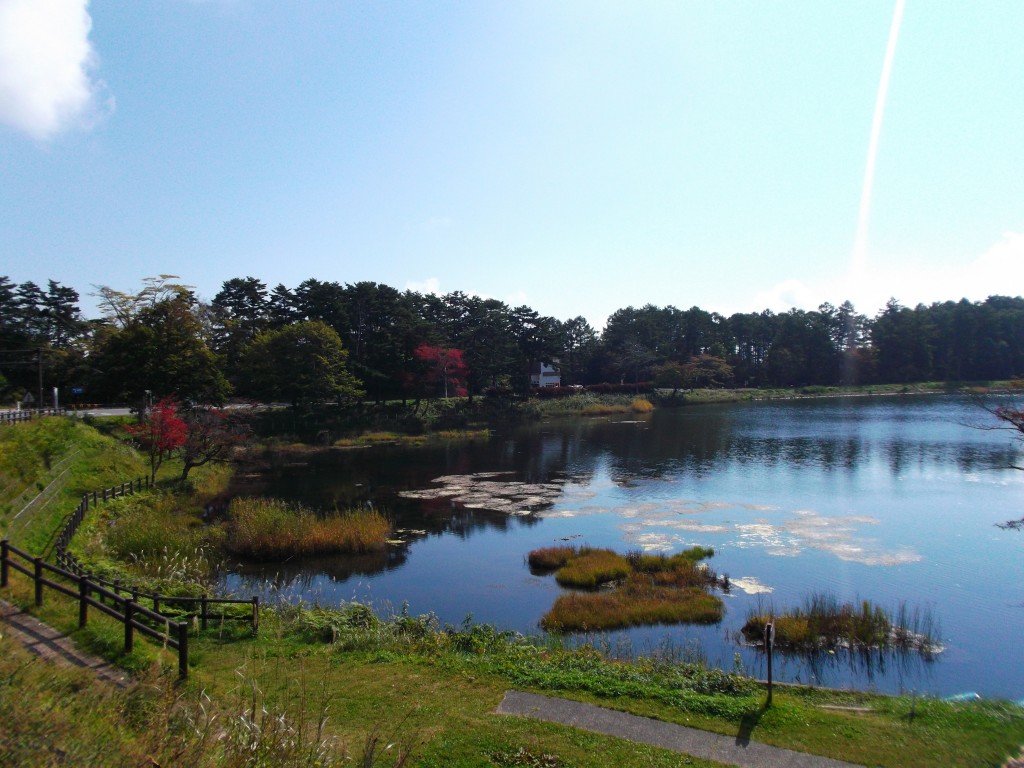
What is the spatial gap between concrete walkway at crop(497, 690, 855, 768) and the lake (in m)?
4.73

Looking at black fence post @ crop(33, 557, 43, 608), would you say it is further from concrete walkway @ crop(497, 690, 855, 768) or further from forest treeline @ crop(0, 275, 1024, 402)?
forest treeline @ crop(0, 275, 1024, 402)

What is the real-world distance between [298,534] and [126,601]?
14.1 metres

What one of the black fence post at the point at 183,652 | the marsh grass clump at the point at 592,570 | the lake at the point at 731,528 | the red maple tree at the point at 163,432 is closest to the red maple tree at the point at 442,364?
the lake at the point at 731,528

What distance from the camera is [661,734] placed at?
826cm

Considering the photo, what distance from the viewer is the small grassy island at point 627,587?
51.0 ft

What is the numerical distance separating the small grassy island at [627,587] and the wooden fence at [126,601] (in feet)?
25.0

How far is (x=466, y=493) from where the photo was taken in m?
32.8

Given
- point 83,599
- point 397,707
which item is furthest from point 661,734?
point 83,599

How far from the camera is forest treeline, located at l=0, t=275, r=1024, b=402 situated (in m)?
42.8

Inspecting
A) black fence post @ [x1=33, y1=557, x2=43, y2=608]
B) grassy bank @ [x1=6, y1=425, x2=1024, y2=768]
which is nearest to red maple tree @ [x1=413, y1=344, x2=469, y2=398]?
grassy bank @ [x1=6, y1=425, x2=1024, y2=768]

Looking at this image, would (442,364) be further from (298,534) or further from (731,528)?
(731,528)

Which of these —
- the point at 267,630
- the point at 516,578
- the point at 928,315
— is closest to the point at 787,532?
the point at 516,578

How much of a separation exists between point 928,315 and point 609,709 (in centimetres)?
10793

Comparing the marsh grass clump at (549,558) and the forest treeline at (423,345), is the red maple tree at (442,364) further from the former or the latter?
the marsh grass clump at (549,558)
